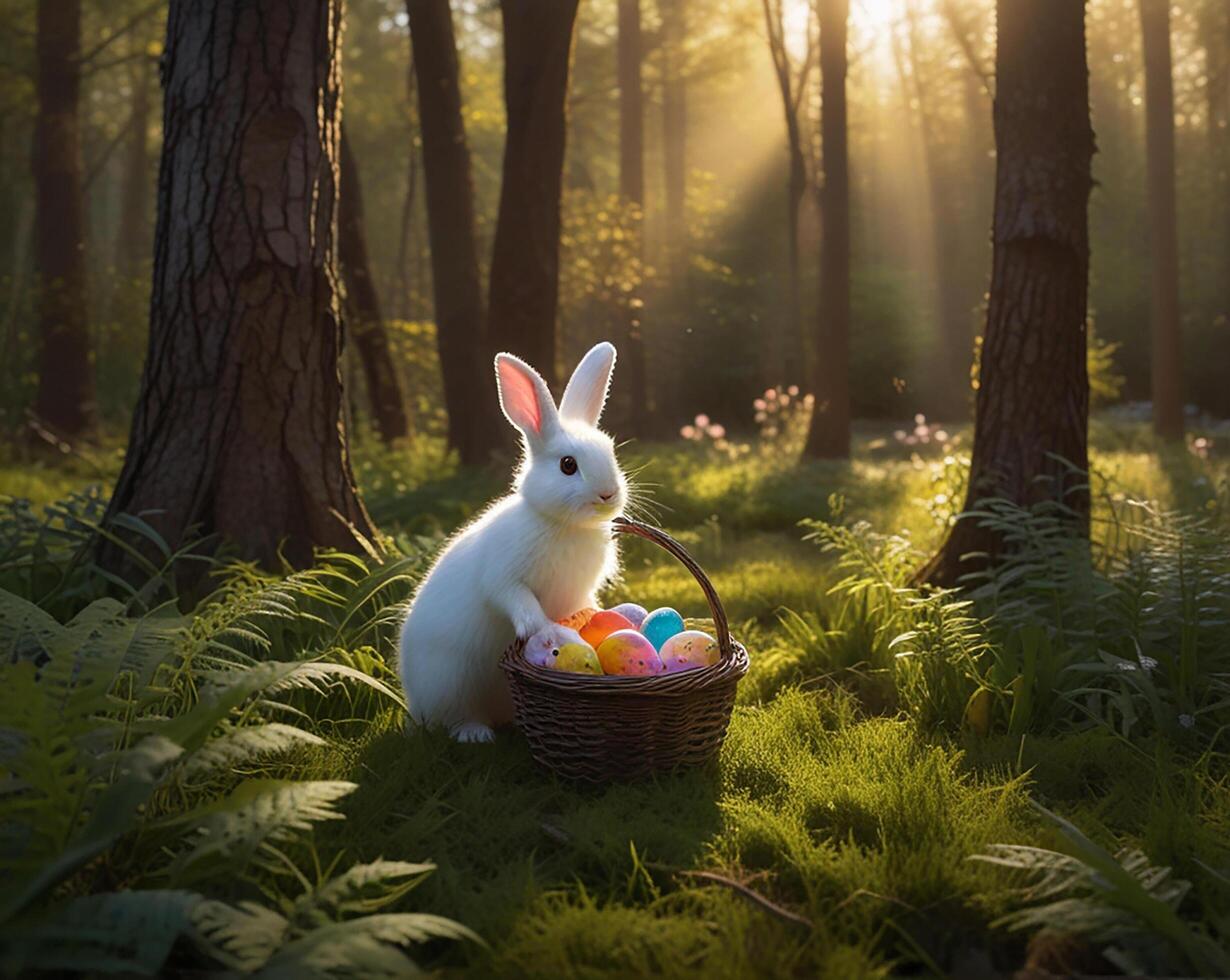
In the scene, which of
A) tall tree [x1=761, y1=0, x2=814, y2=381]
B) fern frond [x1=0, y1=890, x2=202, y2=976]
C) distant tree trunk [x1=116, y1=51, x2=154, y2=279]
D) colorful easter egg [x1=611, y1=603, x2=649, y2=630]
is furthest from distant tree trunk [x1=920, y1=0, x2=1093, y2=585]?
distant tree trunk [x1=116, y1=51, x2=154, y2=279]

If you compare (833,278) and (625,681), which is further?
(833,278)

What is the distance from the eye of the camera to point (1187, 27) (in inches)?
1004

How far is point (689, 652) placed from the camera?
324 centimetres

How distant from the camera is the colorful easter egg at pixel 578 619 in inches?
137

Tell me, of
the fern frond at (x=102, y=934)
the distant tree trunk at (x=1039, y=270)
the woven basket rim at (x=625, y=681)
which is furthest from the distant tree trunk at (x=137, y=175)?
the fern frond at (x=102, y=934)

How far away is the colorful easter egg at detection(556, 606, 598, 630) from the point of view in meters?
3.48

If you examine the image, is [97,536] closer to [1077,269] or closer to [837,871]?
[837,871]

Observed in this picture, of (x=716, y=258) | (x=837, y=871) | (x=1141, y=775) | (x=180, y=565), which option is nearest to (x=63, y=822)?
(x=837, y=871)

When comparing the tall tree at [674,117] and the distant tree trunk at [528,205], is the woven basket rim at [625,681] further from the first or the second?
the tall tree at [674,117]

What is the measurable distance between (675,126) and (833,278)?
38.3 feet

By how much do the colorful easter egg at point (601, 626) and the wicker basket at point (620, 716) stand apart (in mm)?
302

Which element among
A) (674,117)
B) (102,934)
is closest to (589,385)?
(102,934)

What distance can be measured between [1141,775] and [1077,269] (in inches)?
106

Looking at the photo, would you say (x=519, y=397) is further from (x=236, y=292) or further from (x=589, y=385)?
(x=236, y=292)
